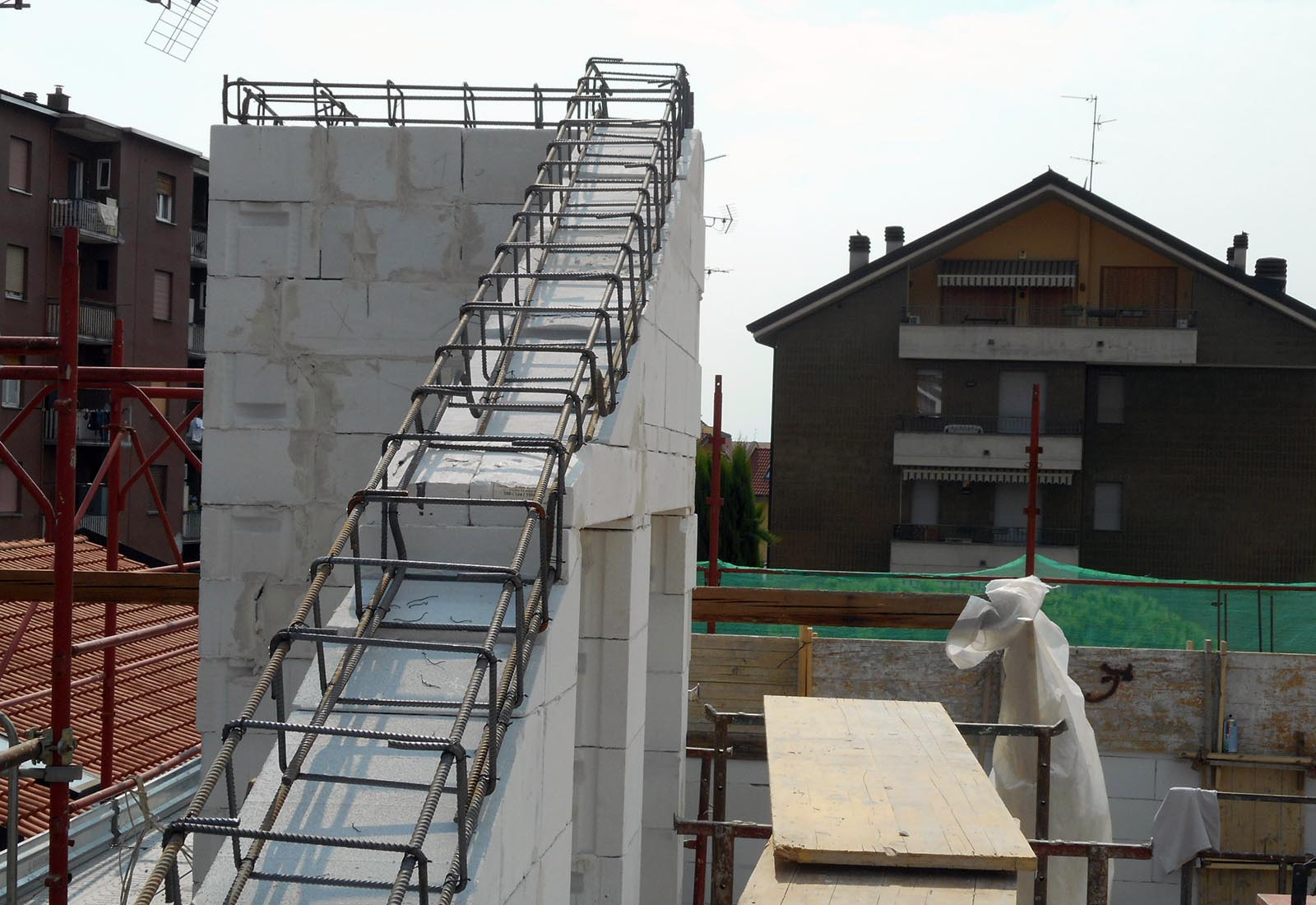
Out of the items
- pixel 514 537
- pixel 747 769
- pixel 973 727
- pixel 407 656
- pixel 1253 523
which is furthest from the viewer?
pixel 1253 523

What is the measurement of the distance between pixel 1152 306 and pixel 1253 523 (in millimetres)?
6163

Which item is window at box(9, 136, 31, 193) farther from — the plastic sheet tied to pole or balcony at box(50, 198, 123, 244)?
the plastic sheet tied to pole

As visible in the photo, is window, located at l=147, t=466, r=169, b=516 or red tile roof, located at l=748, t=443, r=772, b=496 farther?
red tile roof, located at l=748, t=443, r=772, b=496

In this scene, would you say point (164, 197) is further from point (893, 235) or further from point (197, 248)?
point (893, 235)

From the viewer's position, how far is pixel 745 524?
34250 millimetres

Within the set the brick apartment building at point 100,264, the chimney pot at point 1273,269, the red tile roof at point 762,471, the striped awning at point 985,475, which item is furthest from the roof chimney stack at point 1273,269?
the brick apartment building at point 100,264

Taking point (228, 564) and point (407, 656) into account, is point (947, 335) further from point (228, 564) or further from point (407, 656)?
point (407, 656)

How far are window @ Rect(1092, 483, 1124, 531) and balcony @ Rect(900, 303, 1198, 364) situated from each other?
3.31 m

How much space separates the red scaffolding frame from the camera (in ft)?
23.9

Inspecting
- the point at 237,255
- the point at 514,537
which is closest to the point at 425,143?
the point at 237,255

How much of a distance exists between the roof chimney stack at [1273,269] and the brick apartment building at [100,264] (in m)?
28.5

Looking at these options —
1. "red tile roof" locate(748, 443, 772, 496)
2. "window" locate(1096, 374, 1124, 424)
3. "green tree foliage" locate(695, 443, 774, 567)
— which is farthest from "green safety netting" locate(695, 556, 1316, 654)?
"red tile roof" locate(748, 443, 772, 496)

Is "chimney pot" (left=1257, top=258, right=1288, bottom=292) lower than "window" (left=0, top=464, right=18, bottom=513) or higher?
higher

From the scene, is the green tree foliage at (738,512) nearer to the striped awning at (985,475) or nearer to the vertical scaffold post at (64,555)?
the striped awning at (985,475)
